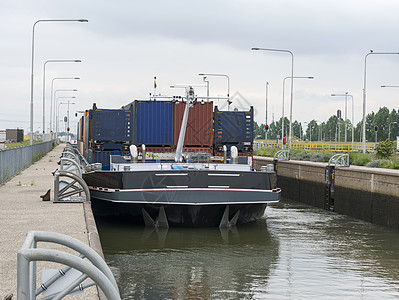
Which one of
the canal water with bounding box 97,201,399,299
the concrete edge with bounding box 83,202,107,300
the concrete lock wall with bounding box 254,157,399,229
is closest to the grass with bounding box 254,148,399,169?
the concrete lock wall with bounding box 254,157,399,229

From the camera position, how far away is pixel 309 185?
31.4 meters

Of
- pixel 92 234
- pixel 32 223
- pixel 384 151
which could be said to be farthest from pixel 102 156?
pixel 384 151

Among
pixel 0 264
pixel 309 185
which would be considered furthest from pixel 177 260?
pixel 309 185

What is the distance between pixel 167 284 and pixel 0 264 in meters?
4.14

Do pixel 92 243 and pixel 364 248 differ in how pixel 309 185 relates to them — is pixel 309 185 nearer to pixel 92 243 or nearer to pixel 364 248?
pixel 364 248

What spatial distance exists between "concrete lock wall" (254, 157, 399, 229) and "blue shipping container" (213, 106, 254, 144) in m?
4.63

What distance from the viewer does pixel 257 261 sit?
15.1 metres

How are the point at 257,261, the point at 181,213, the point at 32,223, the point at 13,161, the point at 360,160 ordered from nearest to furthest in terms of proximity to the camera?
the point at 32,223, the point at 257,261, the point at 181,213, the point at 13,161, the point at 360,160

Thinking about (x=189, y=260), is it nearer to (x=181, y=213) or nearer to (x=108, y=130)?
(x=181, y=213)

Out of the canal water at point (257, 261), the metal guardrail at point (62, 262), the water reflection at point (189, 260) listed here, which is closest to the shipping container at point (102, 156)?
the canal water at point (257, 261)

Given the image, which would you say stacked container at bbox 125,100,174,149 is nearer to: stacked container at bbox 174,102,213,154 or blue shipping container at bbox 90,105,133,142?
stacked container at bbox 174,102,213,154

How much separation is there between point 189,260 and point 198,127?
10.0 meters

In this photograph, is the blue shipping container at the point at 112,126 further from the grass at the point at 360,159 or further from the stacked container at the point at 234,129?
the grass at the point at 360,159

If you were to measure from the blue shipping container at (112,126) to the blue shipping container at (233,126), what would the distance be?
3.45m
